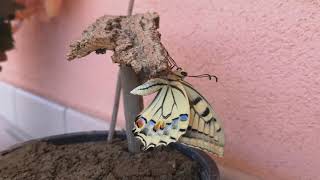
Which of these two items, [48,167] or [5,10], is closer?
[48,167]

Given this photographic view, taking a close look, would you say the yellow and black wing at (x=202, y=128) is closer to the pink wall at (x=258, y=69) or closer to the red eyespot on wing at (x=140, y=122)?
the red eyespot on wing at (x=140, y=122)

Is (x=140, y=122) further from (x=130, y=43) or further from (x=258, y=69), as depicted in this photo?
(x=258, y=69)

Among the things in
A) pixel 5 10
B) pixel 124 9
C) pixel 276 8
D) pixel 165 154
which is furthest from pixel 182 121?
pixel 5 10

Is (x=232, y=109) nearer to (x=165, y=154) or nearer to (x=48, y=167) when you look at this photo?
(x=165, y=154)

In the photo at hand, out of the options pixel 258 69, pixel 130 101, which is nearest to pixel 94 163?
pixel 130 101

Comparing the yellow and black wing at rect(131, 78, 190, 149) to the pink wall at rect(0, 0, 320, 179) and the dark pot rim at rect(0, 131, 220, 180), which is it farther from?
the pink wall at rect(0, 0, 320, 179)

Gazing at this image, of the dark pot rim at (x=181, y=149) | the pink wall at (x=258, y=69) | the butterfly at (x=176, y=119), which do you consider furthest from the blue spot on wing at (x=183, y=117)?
the pink wall at (x=258, y=69)
